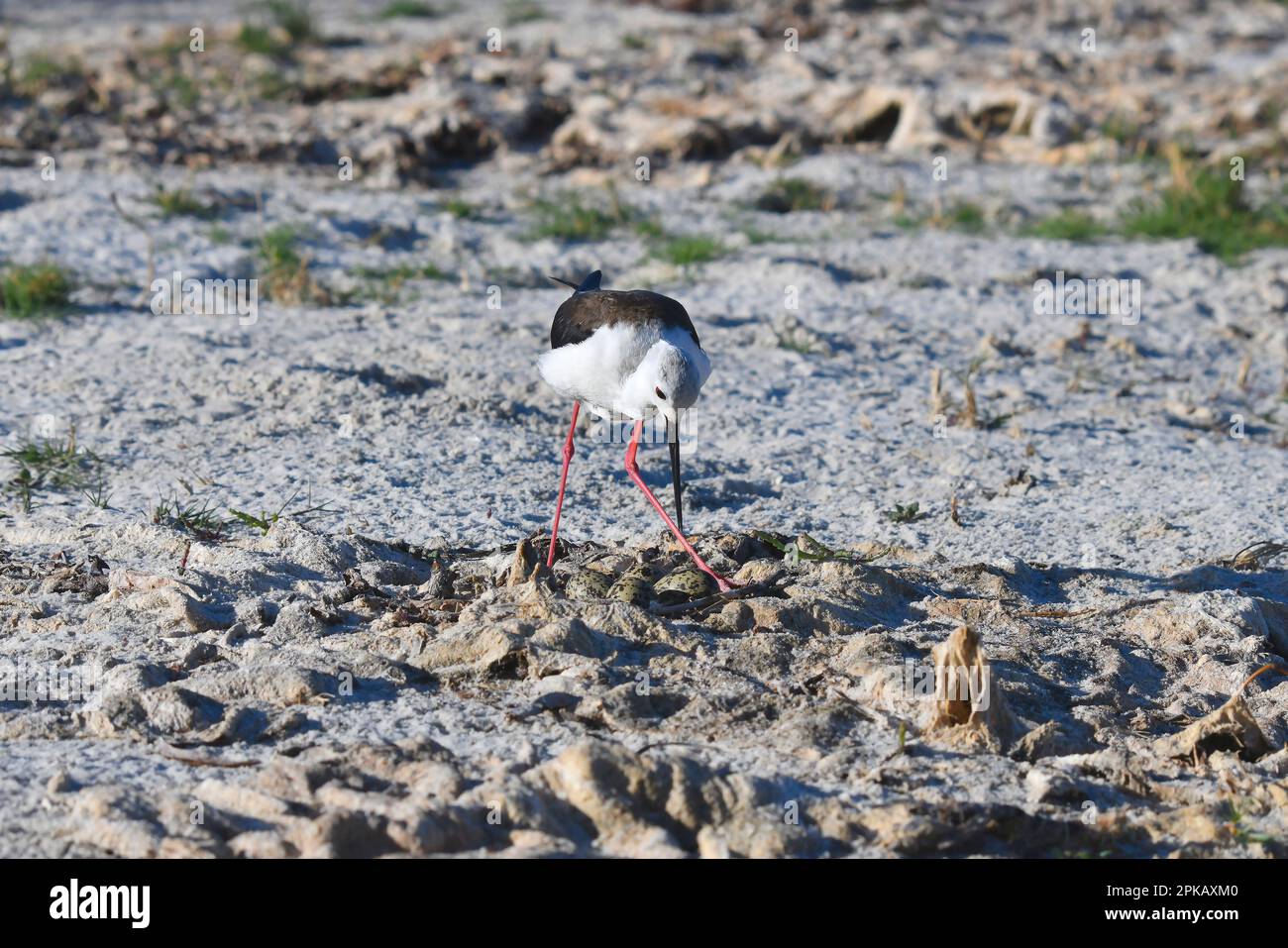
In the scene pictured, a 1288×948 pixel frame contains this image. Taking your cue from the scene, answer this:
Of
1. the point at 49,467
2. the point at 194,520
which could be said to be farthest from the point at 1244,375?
the point at 49,467

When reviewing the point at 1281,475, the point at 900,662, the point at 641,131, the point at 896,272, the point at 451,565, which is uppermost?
the point at 641,131

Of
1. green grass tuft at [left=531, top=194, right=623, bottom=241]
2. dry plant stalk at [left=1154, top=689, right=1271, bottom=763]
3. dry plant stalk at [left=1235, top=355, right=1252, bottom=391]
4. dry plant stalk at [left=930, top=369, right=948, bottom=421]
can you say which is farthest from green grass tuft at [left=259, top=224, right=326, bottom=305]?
dry plant stalk at [left=1154, top=689, right=1271, bottom=763]

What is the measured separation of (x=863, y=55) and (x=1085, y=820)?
29.5 feet

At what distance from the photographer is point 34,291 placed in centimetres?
696

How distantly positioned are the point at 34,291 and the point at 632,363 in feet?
11.3

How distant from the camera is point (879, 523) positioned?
17.5ft

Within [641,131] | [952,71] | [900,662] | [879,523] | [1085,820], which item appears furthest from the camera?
[952,71]

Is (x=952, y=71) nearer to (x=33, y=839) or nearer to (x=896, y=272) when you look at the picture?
(x=896, y=272)

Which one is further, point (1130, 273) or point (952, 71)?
point (952, 71)

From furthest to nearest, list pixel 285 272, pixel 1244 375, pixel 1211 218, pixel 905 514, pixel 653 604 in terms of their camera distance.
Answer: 1. pixel 1211 218
2. pixel 285 272
3. pixel 1244 375
4. pixel 905 514
5. pixel 653 604

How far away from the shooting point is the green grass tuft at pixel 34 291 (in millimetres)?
6902

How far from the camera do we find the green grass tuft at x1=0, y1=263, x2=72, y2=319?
6.90 metres

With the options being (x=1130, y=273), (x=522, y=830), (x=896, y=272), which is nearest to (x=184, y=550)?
(x=522, y=830)

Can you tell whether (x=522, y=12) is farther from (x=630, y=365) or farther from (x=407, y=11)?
(x=630, y=365)
